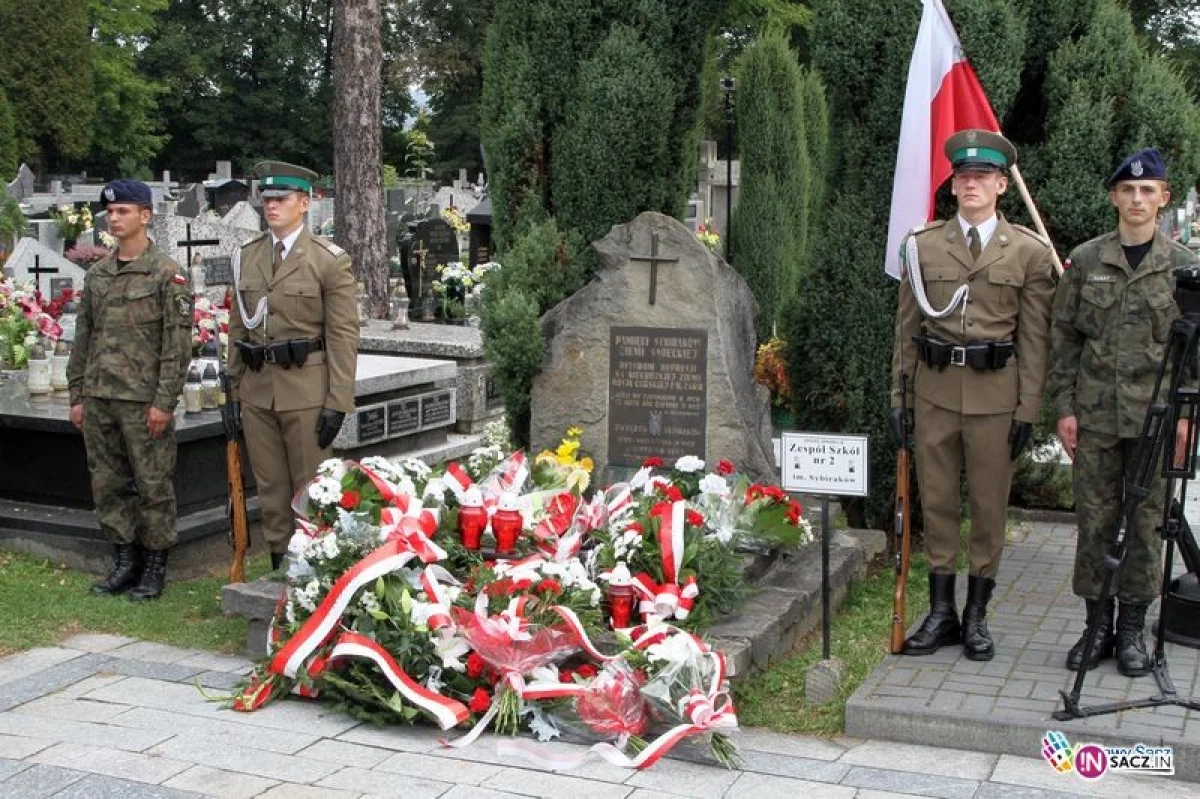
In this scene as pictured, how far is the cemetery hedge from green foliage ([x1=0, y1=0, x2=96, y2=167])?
121ft

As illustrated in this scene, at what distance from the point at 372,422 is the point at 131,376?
86.6 inches

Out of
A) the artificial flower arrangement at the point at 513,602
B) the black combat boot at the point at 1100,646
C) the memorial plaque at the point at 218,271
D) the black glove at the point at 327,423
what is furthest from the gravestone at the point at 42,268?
the black combat boot at the point at 1100,646

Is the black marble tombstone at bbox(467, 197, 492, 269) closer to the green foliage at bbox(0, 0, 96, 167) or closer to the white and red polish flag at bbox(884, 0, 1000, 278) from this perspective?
the white and red polish flag at bbox(884, 0, 1000, 278)

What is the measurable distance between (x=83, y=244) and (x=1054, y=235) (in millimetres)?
14160

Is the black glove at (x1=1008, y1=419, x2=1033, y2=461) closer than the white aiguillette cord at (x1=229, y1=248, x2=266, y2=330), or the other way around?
the black glove at (x1=1008, y1=419, x2=1033, y2=461)

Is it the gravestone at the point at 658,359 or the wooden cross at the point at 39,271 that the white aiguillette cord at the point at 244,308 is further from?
the wooden cross at the point at 39,271

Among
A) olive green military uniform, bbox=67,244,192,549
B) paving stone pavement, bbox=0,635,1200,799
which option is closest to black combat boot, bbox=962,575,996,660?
paving stone pavement, bbox=0,635,1200,799

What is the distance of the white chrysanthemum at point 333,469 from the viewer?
597 centimetres

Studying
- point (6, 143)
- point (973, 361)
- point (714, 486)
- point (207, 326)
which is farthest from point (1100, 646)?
point (6, 143)

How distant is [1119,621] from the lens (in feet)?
17.4

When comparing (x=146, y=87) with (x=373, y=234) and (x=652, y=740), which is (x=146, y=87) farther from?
(x=652, y=740)

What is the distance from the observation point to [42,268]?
14305 mm

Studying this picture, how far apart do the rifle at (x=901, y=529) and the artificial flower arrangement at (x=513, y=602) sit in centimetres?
65

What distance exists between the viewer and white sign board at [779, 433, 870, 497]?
17.2ft
